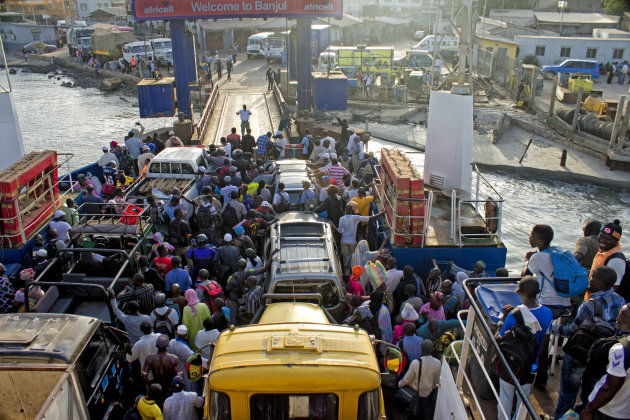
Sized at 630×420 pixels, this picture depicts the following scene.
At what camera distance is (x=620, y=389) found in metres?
3.72

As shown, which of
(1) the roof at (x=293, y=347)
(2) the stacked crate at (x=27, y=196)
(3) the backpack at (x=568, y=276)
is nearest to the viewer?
(1) the roof at (x=293, y=347)

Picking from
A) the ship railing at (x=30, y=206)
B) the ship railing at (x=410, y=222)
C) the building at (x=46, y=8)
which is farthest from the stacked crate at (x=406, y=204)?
the building at (x=46, y=8)

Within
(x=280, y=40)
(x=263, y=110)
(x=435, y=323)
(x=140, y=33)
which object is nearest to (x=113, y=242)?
(x=435, y=323)

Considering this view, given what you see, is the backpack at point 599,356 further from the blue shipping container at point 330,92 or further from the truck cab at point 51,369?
the blue shipping container at point 330,92

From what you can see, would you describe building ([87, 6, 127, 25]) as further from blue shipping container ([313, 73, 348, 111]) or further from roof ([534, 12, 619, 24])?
blue shipping container ([313, 73, 348, 111])

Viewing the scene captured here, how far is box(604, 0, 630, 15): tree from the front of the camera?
50562mm

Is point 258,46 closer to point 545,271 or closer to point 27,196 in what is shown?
point 27,196

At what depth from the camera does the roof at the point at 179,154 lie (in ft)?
43.6

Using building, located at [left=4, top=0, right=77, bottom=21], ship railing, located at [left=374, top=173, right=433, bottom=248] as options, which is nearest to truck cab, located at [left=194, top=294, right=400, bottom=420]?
ship railing, located at [left=374, top=173, right=433, bottom=248]

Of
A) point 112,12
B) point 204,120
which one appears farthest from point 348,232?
point 112,12

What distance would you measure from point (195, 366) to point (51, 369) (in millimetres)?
1547

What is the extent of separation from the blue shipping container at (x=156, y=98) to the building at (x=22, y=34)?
169ft

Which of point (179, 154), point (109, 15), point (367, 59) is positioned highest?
point (109, 15)

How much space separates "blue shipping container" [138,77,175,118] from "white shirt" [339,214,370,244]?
13903 millimetres
